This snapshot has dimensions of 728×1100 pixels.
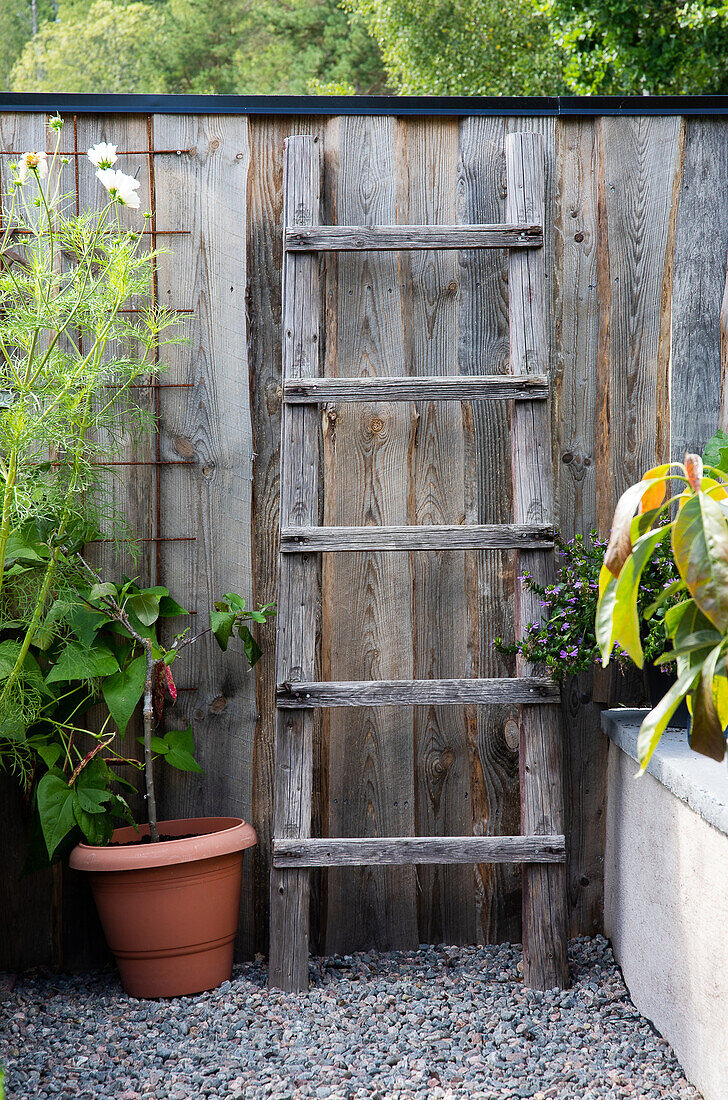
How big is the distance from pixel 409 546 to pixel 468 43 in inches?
334

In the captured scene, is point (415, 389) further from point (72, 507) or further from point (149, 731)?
point (149, 731)

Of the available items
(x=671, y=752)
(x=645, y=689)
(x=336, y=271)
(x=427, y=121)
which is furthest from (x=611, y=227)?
(x=671, y=752)

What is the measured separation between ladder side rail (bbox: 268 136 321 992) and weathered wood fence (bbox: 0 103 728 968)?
12cm

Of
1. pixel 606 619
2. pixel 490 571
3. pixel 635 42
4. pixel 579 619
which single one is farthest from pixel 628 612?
pixel 635 42

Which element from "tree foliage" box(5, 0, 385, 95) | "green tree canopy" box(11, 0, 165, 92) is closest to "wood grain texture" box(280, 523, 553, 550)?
"tree foliage" box(5, 0, 385, 95)

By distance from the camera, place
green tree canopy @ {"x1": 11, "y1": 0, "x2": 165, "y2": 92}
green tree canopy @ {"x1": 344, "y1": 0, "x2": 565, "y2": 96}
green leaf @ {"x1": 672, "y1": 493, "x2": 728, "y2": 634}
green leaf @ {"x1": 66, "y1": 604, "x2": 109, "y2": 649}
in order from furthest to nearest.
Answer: green tree canopy @ {"x1": 11, "y1": 0, "x2": 165, "y2": 92}, green tree canopy @ {"x1": 344, "y1": 0, "x2": 565, "y2": 96}, green leaf @ {"x1": 66, "y1": 604, "x2": 109, "y2": 649}, green leaf @ {"x1": 672, "y1": 493, "x2": 728, "y2": 634}

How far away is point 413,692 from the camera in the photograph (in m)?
1.83

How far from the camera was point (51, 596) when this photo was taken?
1952 mm

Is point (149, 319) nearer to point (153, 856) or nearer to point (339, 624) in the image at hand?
point (339, 624)

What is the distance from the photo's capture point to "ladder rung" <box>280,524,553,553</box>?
185cm

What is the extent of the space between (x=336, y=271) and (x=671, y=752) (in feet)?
4.24

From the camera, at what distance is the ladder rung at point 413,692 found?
71.7 inches

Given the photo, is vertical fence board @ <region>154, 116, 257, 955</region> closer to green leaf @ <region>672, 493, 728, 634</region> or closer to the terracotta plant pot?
the terracotta plant pot

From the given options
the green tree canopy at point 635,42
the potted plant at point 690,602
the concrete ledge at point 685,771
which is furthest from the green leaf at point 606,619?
the green tree canopy at point 635,42
